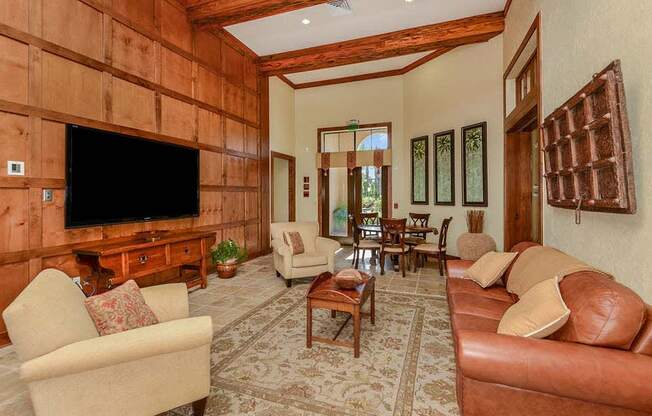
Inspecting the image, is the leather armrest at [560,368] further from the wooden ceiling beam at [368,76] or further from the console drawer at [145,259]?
the wooden ceiling beam at [368,76]

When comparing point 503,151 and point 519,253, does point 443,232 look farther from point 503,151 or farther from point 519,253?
point 519,253

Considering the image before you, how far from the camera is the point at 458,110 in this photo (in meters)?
5.74

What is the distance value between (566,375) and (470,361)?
364 millimetres

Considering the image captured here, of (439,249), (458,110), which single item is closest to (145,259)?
(439,249)

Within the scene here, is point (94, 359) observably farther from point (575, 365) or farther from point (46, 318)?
point (575, 365)

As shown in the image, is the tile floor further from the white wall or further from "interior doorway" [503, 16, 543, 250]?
the white wall

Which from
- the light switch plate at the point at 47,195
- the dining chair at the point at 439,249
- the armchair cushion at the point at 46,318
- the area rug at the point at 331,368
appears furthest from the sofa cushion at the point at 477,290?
the light switch plate at the point at 47,195

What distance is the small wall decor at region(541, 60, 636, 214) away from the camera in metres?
1.62

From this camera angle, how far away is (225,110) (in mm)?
5203

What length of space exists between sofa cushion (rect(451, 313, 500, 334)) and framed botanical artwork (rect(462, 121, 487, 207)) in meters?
3.66

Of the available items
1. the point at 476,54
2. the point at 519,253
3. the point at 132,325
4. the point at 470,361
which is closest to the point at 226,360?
the point at 132,325

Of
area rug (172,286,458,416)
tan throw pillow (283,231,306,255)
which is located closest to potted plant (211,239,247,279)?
tan throw pillow (283,231,306,255)

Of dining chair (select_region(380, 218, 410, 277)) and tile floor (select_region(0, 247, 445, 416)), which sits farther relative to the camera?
dining chair (select_region(380, 218, 410, 277))

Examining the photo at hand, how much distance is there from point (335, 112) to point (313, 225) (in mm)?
3807
